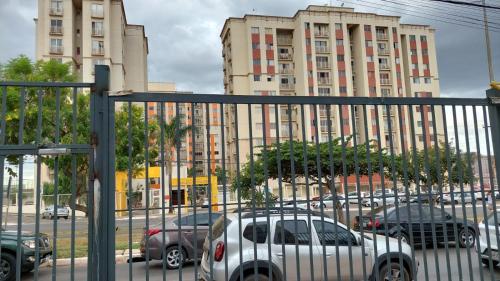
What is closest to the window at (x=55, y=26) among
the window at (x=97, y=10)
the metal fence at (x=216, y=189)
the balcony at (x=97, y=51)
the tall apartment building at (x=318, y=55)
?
the window at (x=97, y=10)

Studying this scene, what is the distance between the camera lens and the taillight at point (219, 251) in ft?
11.4

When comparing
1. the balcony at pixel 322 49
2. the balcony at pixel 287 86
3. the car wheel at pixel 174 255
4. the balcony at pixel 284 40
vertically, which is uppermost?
the balcony at pixel 284 40

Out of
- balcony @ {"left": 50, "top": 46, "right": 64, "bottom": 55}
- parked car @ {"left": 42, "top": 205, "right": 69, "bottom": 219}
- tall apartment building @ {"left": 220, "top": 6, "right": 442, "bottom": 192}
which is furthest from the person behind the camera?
tall apartment building @ {"left": 220, "top": 6, "right": 442, "bottom": 192}

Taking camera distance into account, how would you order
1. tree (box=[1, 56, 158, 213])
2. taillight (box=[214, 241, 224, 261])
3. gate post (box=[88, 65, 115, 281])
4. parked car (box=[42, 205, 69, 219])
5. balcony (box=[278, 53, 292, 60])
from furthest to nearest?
balcony (box=[278, 53, 292, 60]) < taillight (box=[214, 241, 224, 261]) < tree (box=[1, 56, 158, 213]) < parked car (box=[42, 205, 69, 219]) < gate post (box=[88, 65, 115, 281])

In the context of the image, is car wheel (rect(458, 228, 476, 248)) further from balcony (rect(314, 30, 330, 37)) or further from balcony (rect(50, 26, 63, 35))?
balcony (rect(314, 30, 330, 37))

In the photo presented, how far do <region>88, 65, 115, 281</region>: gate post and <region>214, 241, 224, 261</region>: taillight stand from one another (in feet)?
2.95

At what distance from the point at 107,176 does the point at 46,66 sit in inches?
545

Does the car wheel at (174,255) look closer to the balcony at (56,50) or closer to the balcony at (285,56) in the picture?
the balcony at (56,50)

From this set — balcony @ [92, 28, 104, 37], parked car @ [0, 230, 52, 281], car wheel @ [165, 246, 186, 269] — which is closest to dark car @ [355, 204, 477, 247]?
car wheel @ [165, 246, 186, 269]

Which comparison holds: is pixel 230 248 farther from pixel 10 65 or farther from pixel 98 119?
Answer: pixel 10 65

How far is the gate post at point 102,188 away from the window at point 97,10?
183ft

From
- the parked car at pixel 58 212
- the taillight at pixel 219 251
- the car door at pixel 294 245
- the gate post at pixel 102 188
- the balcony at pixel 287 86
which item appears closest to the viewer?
the gate post at pixel 102 188

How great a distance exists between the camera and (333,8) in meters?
63.1

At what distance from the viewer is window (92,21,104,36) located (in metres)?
53.3
